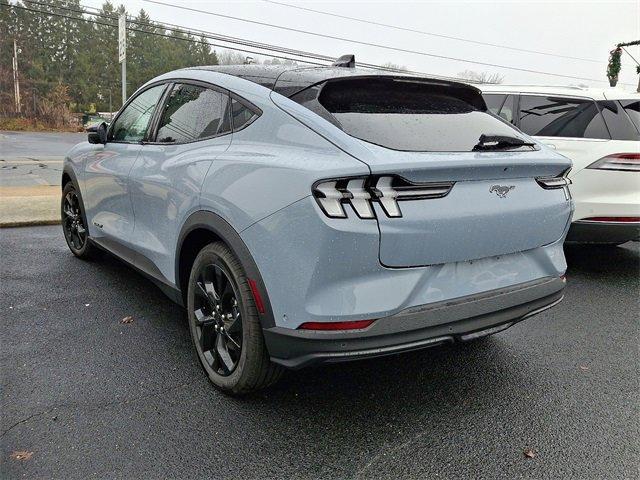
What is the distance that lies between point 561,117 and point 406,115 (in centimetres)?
348

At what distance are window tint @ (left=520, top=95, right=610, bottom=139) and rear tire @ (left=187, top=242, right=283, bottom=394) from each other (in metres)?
4.02

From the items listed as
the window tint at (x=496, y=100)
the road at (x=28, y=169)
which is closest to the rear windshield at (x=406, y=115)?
the window tint at (x=496, y=100)

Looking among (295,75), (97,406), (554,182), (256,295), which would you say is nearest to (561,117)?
(554,182)

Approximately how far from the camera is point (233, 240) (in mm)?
2344

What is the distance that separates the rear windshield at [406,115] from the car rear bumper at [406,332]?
710mm

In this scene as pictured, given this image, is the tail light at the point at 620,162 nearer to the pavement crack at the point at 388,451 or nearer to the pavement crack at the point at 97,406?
the pavement crack at the point at 388,451

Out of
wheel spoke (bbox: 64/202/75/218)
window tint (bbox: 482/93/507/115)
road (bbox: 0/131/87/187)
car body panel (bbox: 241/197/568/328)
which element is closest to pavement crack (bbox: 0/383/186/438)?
car body panel (bbox: 241/197/568/328)

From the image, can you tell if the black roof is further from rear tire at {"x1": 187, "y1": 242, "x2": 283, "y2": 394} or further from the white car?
the white car

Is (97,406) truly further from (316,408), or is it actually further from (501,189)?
(501,189)

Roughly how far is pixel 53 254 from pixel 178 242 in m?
3.06

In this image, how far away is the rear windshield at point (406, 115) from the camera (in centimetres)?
227

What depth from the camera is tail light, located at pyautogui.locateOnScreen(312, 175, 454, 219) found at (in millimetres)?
1991

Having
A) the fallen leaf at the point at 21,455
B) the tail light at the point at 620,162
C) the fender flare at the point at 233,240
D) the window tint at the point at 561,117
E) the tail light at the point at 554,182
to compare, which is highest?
the window tint at the point at 561,117

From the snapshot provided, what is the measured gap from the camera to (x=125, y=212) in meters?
3.61
